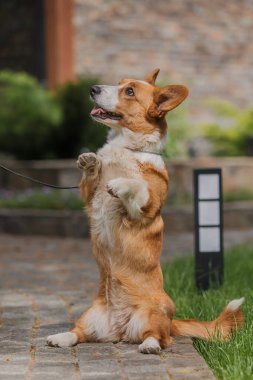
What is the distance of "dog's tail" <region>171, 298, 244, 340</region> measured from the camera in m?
5.07

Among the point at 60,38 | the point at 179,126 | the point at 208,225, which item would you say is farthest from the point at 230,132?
the point at 208,225

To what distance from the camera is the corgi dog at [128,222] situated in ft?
16.0

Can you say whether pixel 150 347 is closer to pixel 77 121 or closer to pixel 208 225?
pixel 208 225

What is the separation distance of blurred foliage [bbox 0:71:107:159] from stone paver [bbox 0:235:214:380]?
5.29 meters

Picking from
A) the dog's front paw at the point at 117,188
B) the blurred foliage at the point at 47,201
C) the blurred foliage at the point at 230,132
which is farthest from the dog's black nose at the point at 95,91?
the blurred foliage at the point at 230,132

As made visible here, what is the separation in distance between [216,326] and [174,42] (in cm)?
1202

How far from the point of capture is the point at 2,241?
10930 mm

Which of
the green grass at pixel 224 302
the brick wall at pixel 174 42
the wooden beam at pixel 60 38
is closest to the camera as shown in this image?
the green grass at pixel 224 302

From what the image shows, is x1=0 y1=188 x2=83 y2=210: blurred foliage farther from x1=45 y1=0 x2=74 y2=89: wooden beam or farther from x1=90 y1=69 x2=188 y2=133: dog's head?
x1=90 y1=69 x2=188 y2=133: dog's head

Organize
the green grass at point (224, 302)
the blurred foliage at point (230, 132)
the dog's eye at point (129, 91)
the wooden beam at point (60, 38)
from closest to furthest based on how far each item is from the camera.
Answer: the green grass at point (224, 302) < the dog's eye at point (129, 91) < the blurred foliage at point (230, 132) < the wooden beam at point (60, 38)

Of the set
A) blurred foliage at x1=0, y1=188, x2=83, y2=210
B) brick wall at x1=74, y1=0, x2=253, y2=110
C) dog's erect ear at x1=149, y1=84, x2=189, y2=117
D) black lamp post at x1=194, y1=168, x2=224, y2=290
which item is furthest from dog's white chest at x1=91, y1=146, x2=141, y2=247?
brick wall at x1=74, y1=0, x2=253, y2=110

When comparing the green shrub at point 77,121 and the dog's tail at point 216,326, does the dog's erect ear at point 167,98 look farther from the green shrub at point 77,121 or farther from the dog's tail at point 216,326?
the green shrub at point 77,121

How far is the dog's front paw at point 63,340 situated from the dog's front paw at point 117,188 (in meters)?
0.86

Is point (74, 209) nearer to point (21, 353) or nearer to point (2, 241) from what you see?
point (2, 241)
